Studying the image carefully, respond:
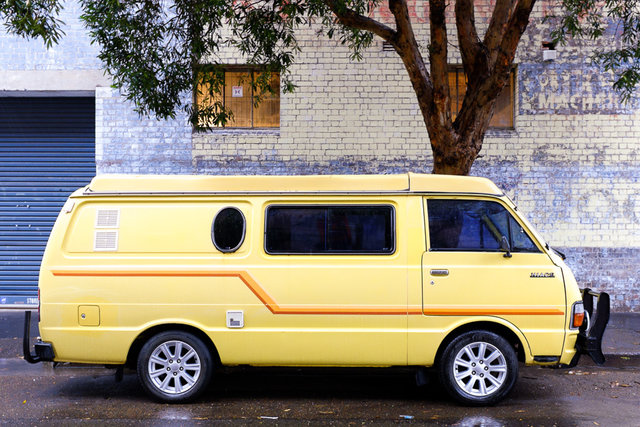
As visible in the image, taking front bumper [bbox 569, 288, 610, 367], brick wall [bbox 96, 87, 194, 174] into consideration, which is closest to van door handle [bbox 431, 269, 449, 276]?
front bumper [bbox 569, 288, 610, 367]

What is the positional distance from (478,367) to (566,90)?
7343 millimetres

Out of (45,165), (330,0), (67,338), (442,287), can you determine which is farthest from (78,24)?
(442,287)

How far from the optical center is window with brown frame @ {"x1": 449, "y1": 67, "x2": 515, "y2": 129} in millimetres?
12148

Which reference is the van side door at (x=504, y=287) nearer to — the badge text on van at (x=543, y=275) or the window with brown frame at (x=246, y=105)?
the badge text on van at (x=543, y=275)

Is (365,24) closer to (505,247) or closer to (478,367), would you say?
(505,247)

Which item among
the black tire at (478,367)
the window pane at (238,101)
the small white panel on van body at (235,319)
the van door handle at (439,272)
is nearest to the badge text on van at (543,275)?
the black tire at (478,367)

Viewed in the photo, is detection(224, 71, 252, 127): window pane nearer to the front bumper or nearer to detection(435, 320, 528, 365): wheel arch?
detection(435, 320, 528, 365): wheel arch

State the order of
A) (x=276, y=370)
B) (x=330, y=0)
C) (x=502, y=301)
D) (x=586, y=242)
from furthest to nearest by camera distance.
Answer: (x=586, y=242) → (x=330, y=0) → (x=276, y=370) → (x=502, y=301)

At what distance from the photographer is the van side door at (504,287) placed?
634 cm

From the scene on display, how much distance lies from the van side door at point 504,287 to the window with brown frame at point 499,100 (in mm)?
6186

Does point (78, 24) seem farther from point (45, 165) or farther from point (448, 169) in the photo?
point (448, 169)

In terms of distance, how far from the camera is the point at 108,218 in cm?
658

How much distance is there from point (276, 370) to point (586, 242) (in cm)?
710

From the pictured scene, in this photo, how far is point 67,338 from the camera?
6.47 m
